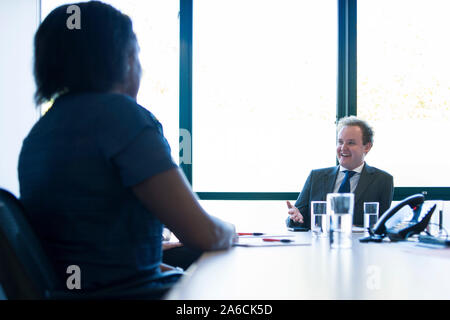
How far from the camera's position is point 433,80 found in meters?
4.08

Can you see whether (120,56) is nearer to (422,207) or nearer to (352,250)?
(352,250)

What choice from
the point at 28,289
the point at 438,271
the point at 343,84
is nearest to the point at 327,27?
the point at 343,84

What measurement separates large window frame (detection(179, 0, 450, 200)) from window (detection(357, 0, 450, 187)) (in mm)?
100

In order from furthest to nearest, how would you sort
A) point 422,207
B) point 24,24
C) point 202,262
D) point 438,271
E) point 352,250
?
point 24,24 → point 422,207 → point 352,250 → point 202,262 → point 438,271

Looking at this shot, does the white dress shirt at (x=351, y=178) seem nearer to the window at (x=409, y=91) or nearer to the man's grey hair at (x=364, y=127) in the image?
the man's grey hair at (x=364, y=127)

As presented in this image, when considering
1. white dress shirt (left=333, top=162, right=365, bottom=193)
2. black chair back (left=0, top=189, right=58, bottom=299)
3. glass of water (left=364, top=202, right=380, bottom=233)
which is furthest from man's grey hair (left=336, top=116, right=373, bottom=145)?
black chair back (left=0, top=189, right=58, bottom=299)

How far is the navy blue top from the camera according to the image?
1.10 meters

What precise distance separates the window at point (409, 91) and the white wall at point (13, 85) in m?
2.94

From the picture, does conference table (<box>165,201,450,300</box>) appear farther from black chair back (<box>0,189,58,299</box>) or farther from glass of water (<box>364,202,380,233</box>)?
glass of water (<box>364,202,380,233</box>)

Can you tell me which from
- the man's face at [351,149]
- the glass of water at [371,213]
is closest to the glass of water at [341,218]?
the glass of water at [371,213]

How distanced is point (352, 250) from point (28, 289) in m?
1.02

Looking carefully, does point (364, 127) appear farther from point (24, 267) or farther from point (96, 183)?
point (24, 267)

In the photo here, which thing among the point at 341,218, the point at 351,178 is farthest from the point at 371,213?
the point at 351,178

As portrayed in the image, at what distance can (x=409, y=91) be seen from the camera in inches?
160
